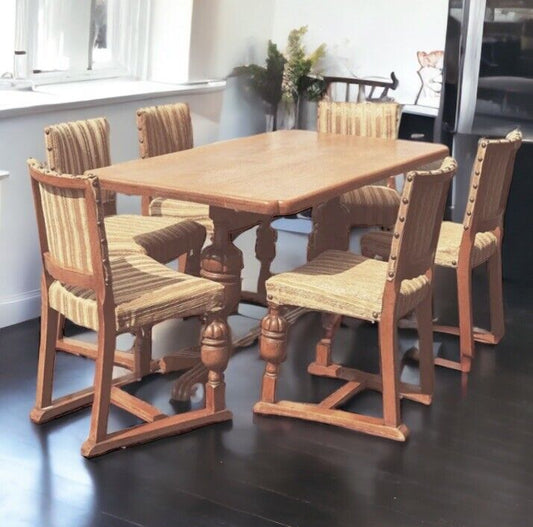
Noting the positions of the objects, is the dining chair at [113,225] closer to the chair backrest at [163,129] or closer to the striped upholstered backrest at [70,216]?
the chair backrest at [163,129]

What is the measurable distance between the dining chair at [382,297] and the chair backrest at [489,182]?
1.68ft

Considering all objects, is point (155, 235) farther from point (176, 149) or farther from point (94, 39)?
point (94, 39)

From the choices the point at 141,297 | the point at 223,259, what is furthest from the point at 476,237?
the point at 141,297

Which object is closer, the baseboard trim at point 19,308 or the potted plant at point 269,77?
the baseboard trim at point 19,308

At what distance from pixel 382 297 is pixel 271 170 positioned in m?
0.79

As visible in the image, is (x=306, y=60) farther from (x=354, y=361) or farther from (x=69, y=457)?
(x=69, y=457)

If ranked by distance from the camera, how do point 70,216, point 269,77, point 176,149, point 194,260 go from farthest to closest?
1. point 269,77
2. point 176,149
3. point 194,260
4. point 70,216

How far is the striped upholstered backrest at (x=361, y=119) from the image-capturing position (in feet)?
18.0

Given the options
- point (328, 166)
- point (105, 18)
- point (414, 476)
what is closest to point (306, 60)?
point (105, 18)

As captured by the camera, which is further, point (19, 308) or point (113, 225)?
point (19, 308)

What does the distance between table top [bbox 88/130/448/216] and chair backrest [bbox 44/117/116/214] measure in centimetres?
30

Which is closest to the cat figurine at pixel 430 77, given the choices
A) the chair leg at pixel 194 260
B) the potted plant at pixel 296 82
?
the potted plant at pixel 296 82

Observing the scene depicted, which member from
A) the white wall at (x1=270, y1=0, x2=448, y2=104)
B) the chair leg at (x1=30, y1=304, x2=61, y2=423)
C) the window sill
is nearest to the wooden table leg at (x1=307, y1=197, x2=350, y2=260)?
the window sill

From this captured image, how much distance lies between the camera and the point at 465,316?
4590 mm
